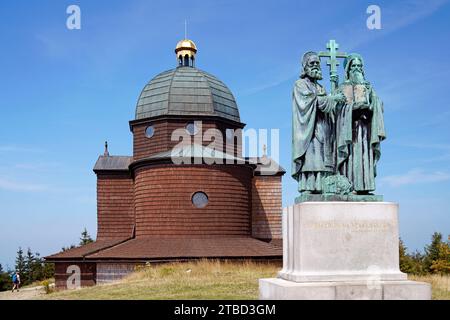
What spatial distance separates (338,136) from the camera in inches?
397

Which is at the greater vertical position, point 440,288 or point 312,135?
point 312,135

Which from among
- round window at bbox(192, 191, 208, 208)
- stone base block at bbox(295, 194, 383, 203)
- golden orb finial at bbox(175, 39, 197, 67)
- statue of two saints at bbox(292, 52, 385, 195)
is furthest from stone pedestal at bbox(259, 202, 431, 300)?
golden orb finial at bbox(175, 39, 197, 67)

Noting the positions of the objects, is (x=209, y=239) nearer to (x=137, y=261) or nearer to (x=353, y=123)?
(x=137, y=261)

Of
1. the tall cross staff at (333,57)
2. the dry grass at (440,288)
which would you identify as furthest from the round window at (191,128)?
the tall cross staff at (333,57)

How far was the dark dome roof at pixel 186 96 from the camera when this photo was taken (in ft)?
118

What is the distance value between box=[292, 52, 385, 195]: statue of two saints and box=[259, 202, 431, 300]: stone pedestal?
59 cm

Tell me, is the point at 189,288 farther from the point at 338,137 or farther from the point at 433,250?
the point at 433,250

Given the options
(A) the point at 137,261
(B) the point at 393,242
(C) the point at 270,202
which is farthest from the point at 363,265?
(C) the point at 270,202

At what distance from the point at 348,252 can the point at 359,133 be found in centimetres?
229

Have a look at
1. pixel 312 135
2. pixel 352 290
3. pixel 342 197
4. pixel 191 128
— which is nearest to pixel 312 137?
pixel 312 135

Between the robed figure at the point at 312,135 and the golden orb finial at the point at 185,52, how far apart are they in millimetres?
30880

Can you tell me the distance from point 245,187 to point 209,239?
14.1ft

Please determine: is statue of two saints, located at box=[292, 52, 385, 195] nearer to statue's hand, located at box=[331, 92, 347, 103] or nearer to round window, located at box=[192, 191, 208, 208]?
statue's hand, located at box=[331, 92, 347, 103]

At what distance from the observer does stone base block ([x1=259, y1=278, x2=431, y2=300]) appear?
891 cm
